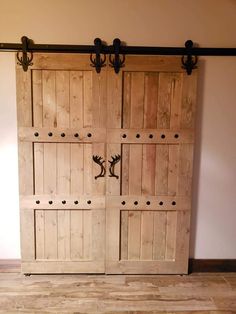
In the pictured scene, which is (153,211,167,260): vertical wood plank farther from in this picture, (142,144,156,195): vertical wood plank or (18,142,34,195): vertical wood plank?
(18,142,34,195): vertical wood plank

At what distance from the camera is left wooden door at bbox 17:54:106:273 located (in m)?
2.29

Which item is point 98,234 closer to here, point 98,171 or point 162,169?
point 98,171

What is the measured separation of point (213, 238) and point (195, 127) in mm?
963

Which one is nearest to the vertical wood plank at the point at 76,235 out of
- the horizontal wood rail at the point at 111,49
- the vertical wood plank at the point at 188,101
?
the vertical wood plank at the point at 188,101

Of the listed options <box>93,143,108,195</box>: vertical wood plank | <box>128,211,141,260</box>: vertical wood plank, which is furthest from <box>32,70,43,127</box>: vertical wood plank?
<box>128,211,141,260</box>: vertical wood plank

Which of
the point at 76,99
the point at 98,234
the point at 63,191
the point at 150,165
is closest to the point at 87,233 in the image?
the point at 98,234

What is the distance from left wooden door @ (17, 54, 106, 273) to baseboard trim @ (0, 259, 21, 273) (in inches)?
3.4

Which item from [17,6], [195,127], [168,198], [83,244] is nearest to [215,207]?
[168,198]

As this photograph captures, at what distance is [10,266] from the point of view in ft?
8.24

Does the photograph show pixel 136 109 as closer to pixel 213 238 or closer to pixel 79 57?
pixel 79 57

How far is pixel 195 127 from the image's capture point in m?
2.39

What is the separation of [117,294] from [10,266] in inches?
37.6

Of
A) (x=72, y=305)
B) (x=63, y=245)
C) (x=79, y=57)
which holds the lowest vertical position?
(x=72, y=305)

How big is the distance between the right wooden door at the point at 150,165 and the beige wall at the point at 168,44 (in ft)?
0.50
